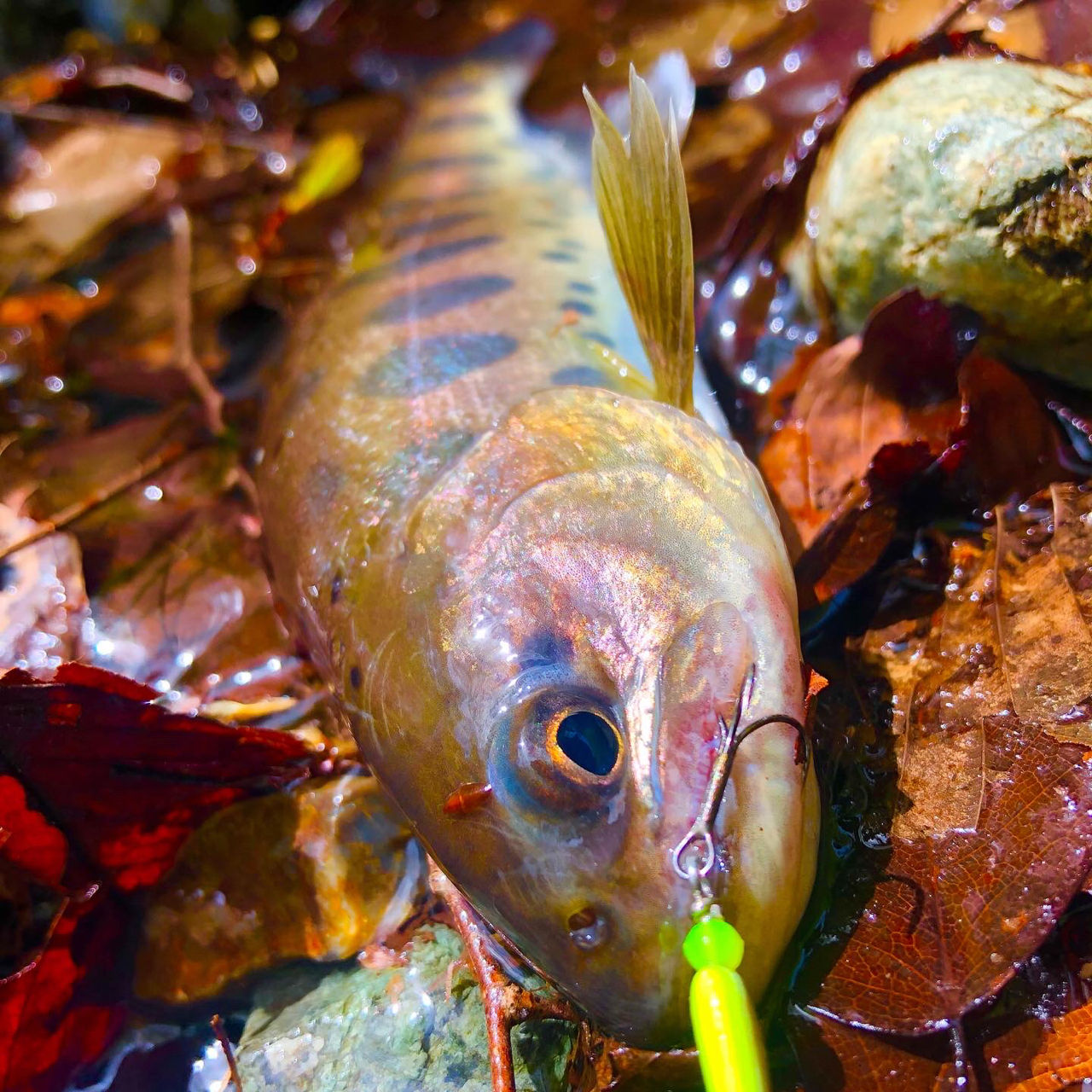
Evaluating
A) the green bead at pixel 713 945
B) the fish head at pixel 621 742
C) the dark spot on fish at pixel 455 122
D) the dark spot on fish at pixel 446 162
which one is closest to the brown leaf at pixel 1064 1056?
the fish head at pixel 621 742

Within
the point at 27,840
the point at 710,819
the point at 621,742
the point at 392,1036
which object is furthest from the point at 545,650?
the point at 27,840

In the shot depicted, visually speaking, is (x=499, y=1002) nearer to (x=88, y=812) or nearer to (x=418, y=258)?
(x=88, y=812)

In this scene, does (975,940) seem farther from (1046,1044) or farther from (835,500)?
(835,500)

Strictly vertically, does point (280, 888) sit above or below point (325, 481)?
below

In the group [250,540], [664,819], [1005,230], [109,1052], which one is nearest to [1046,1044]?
[664,819]

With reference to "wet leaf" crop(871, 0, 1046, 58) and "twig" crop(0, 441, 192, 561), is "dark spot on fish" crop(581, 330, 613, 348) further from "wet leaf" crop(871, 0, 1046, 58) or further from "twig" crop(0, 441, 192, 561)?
"twig" crop(0, 441, 192, 561)

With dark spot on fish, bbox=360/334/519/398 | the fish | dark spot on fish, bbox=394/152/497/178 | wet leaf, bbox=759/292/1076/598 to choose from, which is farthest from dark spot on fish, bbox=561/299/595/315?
dark spot on fish, bbox=394/152/497/178
